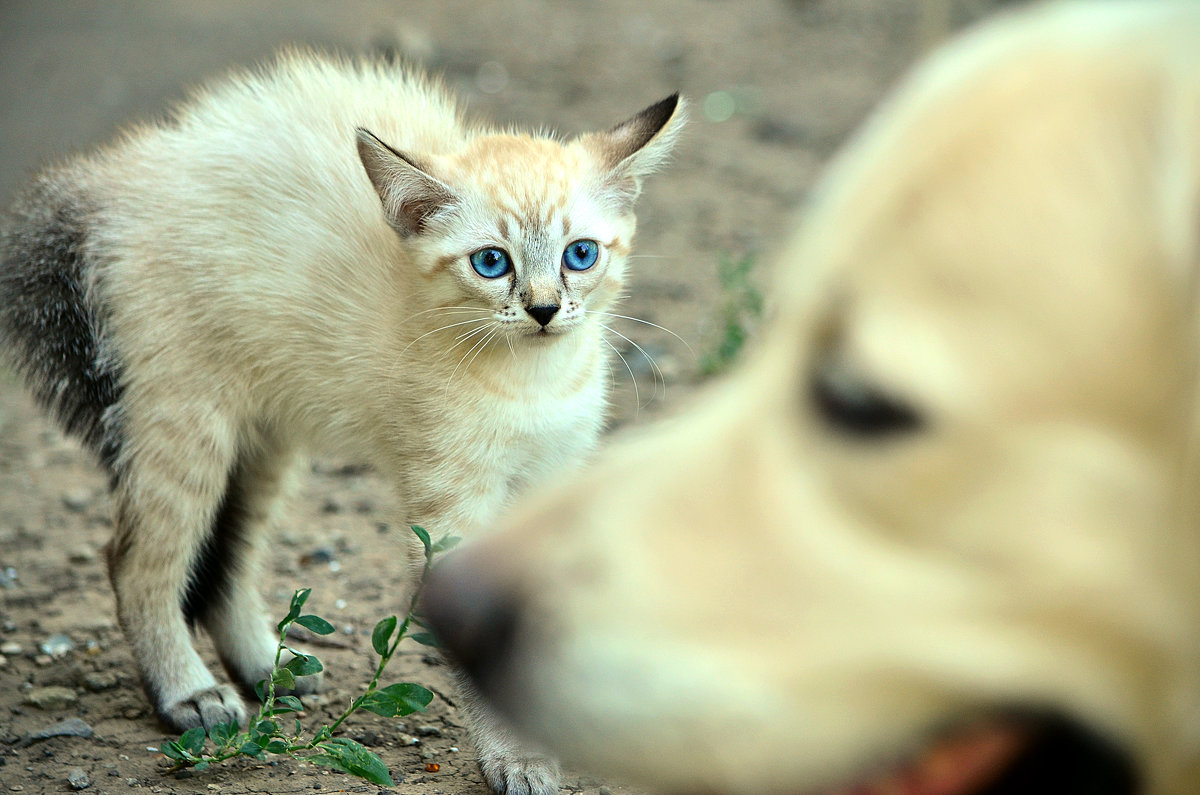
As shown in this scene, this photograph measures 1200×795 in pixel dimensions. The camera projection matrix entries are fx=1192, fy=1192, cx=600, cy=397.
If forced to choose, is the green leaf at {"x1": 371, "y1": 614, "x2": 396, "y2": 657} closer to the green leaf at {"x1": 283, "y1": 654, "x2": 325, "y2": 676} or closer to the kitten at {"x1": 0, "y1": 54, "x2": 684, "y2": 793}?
the green leaf at {"x1": 283, "y1": 654, "x2": 325, "y2": 676}

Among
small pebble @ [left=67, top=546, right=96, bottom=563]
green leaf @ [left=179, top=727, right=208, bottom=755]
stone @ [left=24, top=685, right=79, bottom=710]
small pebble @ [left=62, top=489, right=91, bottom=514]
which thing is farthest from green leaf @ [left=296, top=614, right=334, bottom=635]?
small pebble @ [left=62, top=489, right=91, bottom=514]

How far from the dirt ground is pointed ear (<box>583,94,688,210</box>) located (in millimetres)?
1278

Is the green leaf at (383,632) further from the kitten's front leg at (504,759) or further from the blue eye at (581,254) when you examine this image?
the blue eye at (581,254)

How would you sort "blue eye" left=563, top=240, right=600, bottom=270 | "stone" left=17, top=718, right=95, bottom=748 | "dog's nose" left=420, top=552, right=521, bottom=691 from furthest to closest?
"blue eye" left=563, top=240, right=600, bottom=270, "stone" left=17, top=718, right=95, bottom=748, "dog's nose" left=420, top=552, right=521, bottom=691

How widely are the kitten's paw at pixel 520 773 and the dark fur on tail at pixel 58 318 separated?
130 centimetres

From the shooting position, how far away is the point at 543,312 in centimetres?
294

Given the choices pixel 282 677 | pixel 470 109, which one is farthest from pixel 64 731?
pixel 470 109

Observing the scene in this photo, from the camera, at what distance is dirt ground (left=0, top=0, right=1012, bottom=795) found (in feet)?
9.86

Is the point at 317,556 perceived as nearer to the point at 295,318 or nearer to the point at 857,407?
the point at 295,318

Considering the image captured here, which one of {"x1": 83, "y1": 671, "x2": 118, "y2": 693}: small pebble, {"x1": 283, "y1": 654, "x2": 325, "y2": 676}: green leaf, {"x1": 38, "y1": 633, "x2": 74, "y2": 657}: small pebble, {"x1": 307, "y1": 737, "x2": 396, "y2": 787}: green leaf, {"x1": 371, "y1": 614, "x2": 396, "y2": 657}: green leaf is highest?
{"x1": 371, "y1": 614, "x2": 396, "y2": 657}: green leaf

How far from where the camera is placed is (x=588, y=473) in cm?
143

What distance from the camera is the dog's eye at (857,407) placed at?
46.7 inches

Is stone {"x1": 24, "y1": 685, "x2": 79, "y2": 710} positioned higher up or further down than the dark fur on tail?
further down

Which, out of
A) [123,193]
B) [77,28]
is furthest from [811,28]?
[123,193]
